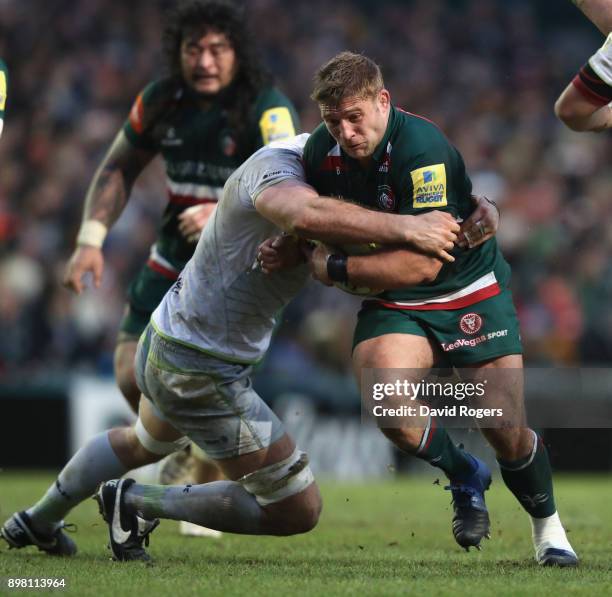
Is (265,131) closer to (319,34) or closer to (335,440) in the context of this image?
(335,440)

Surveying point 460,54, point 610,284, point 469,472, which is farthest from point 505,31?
point 469,472

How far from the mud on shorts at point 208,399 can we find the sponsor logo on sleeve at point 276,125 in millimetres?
1975

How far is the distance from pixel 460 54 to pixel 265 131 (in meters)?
11.4

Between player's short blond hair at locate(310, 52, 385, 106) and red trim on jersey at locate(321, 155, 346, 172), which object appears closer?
player's short blond hair at locate(310, 52, 385, 106)

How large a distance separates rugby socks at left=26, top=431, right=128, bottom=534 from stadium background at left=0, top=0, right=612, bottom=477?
6484mm

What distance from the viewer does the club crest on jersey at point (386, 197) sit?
5.55m

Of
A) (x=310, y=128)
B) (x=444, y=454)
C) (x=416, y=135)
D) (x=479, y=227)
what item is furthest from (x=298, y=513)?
(x=310, y=128)

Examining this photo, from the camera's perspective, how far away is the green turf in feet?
16.6

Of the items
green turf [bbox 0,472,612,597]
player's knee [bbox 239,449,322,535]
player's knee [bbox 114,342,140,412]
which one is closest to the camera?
green turf [bbox 0,472,612,597]

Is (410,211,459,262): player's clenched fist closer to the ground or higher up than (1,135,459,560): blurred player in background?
higher up

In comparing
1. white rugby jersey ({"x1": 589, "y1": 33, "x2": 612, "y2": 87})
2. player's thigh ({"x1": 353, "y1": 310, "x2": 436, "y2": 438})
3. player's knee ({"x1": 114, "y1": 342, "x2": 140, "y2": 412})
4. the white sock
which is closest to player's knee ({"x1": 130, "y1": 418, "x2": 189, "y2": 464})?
player's thigh ({"x1": 353, "y1": 310, "x2": 436, "y2": 438})

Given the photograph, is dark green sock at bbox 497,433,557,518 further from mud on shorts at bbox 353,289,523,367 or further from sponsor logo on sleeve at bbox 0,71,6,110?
sponsor logo on sleeve at bbox 0,71,6,110

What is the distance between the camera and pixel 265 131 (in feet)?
24.0

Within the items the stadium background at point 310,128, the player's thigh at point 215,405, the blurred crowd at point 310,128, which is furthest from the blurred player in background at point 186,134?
the blurred crowd at point 310,128
